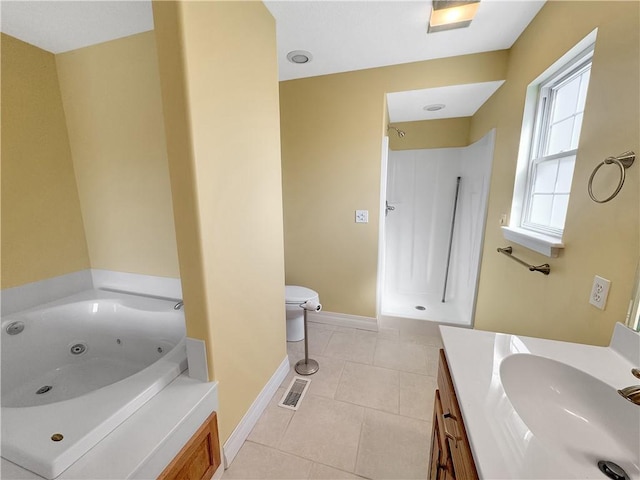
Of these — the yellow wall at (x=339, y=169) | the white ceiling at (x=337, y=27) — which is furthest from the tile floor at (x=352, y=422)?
the white ceiling at (x=337, y=27)

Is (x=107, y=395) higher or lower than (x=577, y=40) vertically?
lower

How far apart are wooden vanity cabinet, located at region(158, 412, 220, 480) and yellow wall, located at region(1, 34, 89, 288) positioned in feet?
5.49

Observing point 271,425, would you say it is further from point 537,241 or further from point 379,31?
point 379,31

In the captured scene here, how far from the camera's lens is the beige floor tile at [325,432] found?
52.1 inches

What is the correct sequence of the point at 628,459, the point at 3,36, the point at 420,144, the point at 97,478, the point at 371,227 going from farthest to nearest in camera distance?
the point at 420,144
the point at 371,227
the point at 3,36
the point at 97,478
the point at 628,459

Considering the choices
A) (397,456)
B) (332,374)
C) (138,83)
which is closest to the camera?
(397,456)

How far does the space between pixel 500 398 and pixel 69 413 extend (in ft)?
4.74

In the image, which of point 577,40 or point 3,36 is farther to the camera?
point 3,36

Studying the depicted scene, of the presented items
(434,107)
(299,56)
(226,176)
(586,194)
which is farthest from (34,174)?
(434,107)

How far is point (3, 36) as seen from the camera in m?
1.53

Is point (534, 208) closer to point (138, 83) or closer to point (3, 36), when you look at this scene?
point (138, 83)

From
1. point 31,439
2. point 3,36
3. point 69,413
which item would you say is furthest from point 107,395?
point 3,36

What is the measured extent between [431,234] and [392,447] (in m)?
2.28

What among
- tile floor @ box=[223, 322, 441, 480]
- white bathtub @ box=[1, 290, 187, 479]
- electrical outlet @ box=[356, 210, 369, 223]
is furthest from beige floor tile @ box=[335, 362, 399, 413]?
electrical outlet @ box=[356, 210, 369, 223]
